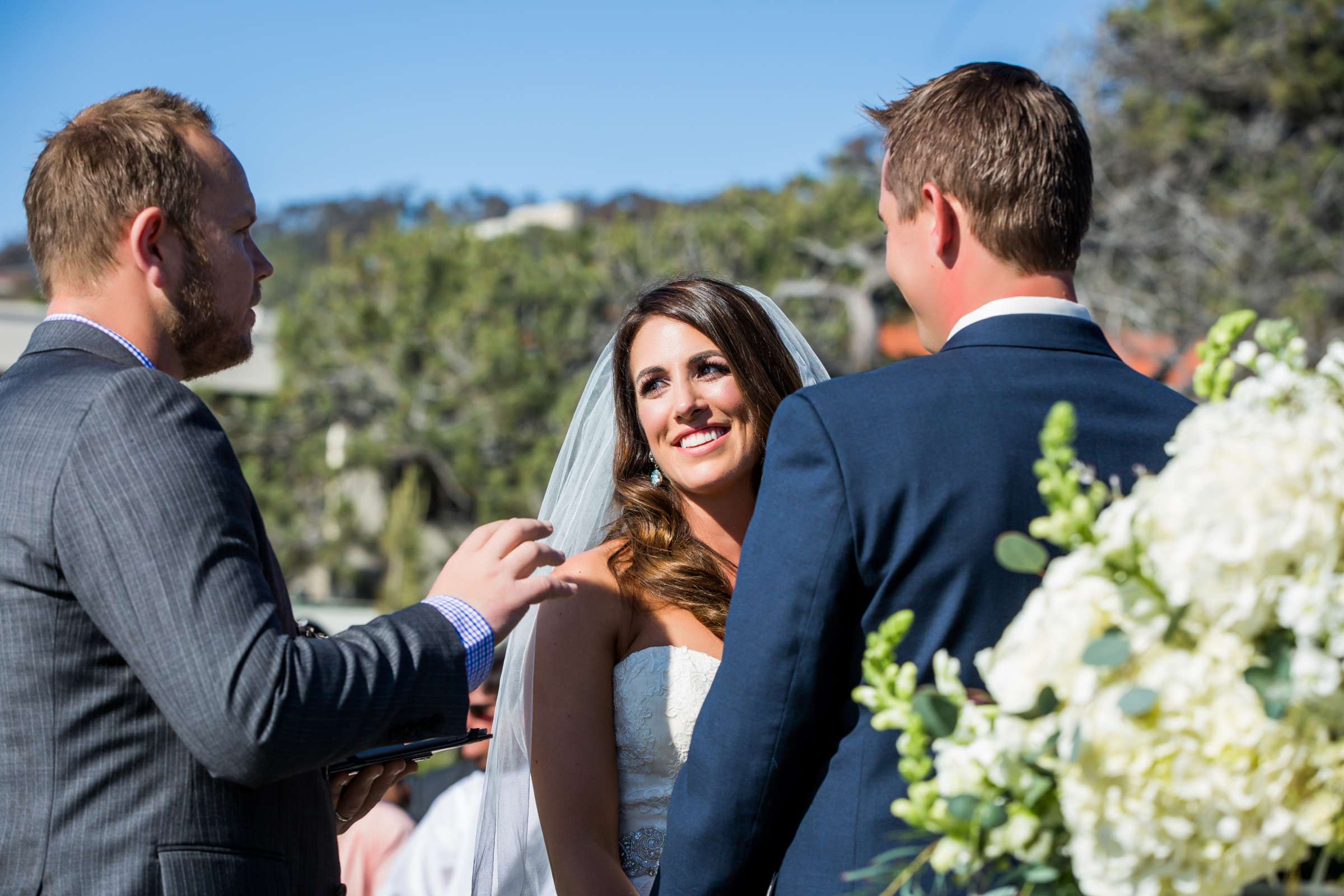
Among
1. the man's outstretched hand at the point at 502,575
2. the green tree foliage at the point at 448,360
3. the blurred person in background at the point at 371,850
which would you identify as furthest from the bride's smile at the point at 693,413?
the green tree foliage at the point at 448,360

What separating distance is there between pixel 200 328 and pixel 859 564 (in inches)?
48.2

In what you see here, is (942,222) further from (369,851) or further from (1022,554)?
(369,851)

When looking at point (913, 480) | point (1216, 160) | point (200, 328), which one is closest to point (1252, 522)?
point (913, 480)

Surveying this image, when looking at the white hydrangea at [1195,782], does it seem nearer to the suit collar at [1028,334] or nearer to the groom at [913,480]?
the groom at [913,480]

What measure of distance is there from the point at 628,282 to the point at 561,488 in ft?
58.4

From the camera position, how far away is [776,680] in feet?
5.95

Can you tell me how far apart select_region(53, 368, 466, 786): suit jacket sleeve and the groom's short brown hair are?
1146 millimetres

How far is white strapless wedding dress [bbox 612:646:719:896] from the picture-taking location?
2914 millimetres

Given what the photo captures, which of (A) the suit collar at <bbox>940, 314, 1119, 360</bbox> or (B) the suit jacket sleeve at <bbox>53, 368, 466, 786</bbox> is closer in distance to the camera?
(B) the suit jacket sleeve at <bbox>53, 368, 466, 786</bbox>

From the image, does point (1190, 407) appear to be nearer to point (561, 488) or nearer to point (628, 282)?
point (561, 488)

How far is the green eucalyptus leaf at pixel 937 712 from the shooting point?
1.18m

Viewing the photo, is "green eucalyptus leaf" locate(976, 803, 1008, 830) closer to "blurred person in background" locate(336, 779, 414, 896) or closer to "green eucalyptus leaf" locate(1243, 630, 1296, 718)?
"green eucalyptus leaf" locate(1243, 630, 1296, 718)

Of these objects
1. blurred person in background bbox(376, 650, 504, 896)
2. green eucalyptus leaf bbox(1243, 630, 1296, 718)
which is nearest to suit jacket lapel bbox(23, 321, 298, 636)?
green eucalyptus leaf bbox(1243, 630, 1296, 718)

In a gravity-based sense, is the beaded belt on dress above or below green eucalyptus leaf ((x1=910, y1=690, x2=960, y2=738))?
below
